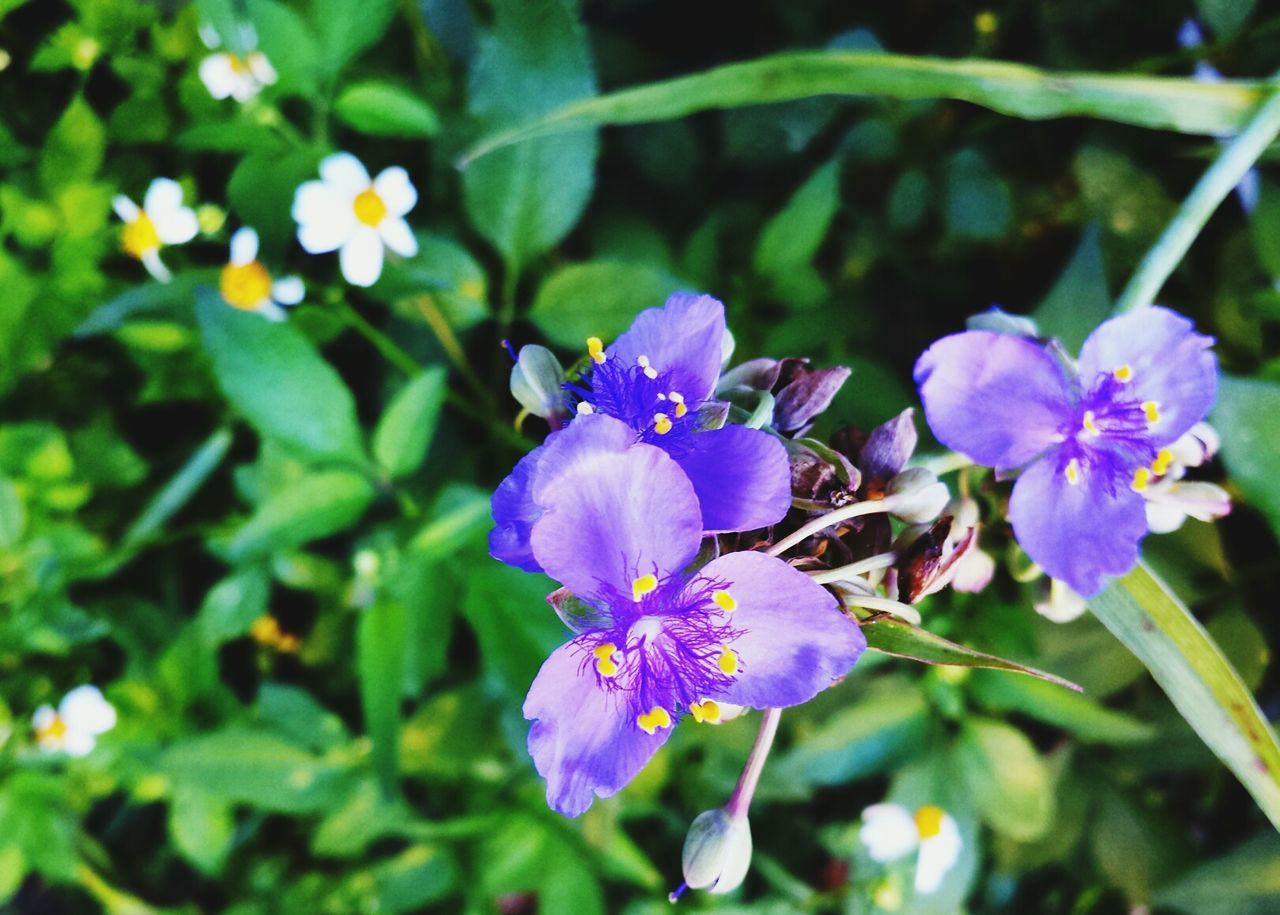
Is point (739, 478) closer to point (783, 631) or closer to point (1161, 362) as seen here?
point (783, 631)

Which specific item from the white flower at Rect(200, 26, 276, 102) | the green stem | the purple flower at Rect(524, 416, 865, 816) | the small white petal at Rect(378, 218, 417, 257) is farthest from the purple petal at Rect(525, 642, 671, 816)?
the white flower at Rect(200, 26, 276, 102)

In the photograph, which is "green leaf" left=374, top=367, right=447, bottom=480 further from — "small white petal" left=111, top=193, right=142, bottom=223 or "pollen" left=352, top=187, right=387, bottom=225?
"small white petal" left=111, top=193, right=142, bottom=223

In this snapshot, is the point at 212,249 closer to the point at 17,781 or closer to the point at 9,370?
the point at 9,370

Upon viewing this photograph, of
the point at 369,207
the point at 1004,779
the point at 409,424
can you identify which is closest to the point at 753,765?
the point at 409,424

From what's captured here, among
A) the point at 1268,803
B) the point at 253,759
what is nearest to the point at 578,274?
the point at 253,759

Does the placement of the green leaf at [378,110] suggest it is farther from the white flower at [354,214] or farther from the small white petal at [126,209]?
the small white petal at [126,209]
